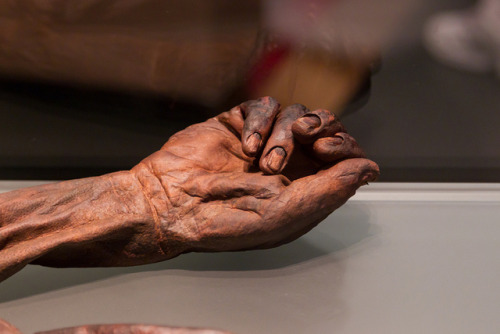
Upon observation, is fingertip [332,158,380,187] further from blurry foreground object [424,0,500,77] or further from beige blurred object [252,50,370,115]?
blurry foreground object [424,0,500,77]

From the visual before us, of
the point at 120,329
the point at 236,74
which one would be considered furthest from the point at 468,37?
the point at 120,329

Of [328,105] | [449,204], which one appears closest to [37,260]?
[328,105]

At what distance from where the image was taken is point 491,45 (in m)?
2.40

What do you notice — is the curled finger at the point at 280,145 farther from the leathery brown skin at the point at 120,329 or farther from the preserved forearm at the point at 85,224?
the leathery brown skin at the point at 120,329

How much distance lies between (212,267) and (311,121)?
0.49m

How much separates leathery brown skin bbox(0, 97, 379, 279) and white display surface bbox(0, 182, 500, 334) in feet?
0.25

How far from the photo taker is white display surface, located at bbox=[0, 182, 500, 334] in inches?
59.0

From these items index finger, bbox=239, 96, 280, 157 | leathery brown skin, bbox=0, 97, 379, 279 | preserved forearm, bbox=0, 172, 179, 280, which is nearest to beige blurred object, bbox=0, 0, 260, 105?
index finger, bbox=239, 96, 280, 157

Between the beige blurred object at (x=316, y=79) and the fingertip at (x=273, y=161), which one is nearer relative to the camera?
the fingertip at (x=273, y=161)

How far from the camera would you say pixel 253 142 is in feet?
5.93

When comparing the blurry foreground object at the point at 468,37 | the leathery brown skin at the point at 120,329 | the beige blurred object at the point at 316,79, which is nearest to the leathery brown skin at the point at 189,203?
the leathery brown skin at the point at 120,329

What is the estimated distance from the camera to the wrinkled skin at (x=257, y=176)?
1677 millimetres

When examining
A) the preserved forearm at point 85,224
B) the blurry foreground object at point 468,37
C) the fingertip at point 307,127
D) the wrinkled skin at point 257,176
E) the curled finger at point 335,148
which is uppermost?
the blurry foreground object at point 468,37

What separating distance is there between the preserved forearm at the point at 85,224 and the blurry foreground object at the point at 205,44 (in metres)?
0.73
